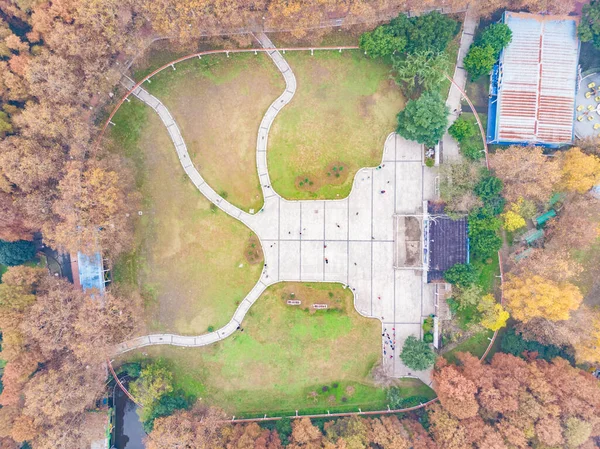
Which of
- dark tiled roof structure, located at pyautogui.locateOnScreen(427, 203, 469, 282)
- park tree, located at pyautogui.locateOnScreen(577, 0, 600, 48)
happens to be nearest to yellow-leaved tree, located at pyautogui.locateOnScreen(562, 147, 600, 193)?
dark tiled roof structure, located at pyautogui.locateOnScreen(427, 203, 469, 282)

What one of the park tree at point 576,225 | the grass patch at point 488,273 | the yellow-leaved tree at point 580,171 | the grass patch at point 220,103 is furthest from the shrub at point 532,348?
the grass patch at point 220,103

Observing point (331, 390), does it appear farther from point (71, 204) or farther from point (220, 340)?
point (71, 204)

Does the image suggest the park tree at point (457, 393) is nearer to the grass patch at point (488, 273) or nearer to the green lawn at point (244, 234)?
the green lawn at point (244, 234)

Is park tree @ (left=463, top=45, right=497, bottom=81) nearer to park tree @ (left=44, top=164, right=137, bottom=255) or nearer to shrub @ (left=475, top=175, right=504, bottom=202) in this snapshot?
shrub @ (left=475, top=175, right=504, bottom=202)

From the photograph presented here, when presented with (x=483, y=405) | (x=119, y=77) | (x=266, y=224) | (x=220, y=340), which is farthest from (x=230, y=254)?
(x=483, y=405)

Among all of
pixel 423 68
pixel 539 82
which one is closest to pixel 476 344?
pixel 539 82

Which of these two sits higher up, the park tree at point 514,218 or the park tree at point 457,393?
the park tree at point 514,218

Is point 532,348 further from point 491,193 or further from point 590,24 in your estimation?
point 590,24
